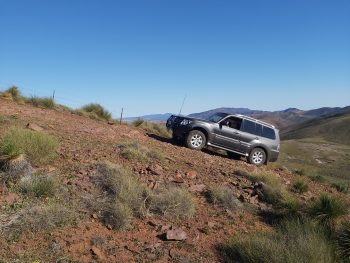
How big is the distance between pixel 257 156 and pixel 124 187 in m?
8.83

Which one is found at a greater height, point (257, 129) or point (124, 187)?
point (257, 129)

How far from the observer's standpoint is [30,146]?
9172mm

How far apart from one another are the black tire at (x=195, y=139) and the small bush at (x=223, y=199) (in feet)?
19.3

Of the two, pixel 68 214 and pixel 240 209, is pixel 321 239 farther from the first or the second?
pixel 68 214

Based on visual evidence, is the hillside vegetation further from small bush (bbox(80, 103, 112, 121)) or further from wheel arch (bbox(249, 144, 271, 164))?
small bush (bbox(80, 103, 112, 121))

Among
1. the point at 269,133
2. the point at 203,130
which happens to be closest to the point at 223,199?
the point at 203,130

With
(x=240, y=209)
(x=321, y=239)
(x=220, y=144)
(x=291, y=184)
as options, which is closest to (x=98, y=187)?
(x=240, y=209)

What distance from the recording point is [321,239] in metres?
7.26

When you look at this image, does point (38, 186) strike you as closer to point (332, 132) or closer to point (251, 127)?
point (251, 127)

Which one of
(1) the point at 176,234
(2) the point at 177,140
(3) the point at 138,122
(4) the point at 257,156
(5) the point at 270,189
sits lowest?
(1) the point at 176,234

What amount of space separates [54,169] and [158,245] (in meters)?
3.21

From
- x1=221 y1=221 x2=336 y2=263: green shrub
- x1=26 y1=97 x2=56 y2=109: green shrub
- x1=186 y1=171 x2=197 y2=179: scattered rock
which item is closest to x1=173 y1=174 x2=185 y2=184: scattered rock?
x1=186 y1=171 x2=197 y2=179: scattered rock

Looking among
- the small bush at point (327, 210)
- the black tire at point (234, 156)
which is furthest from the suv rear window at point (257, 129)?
the small bush at point (327, 210)

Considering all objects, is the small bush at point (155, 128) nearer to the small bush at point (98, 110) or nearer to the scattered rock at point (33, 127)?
the small bush at point (98, 110)
